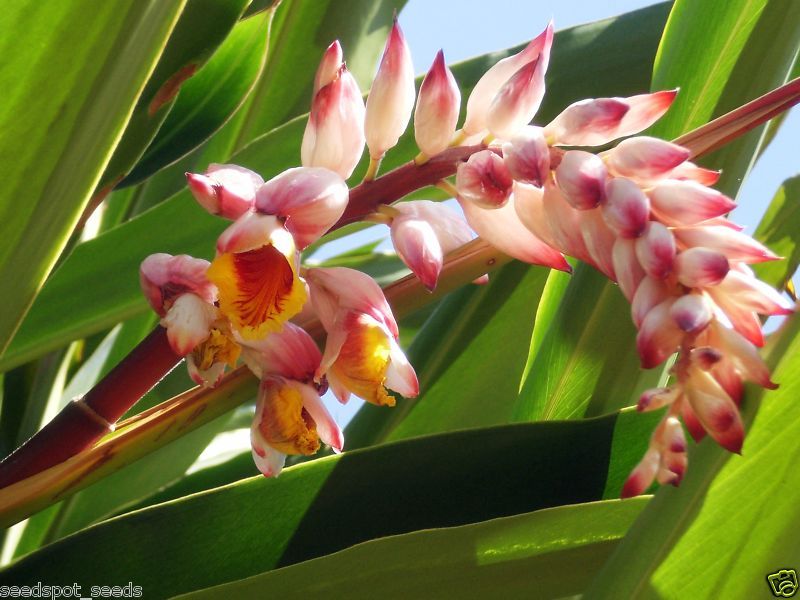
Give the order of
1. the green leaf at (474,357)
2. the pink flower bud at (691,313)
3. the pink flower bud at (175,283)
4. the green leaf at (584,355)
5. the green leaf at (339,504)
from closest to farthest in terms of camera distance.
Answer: the pink flower bud at (691,313) → the pink flower bud at (175,283) → the green leaf at (339,504) → the green leaf at (584,355) → the green leaf at (474,357)

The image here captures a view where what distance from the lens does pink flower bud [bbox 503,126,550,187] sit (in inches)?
17.3

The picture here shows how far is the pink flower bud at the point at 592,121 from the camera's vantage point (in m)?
0.46

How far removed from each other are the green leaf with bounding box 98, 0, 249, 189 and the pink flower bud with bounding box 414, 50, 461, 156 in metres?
0.27

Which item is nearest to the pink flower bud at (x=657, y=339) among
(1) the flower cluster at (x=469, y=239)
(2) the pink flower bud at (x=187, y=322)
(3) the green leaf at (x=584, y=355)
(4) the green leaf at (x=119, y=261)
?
(1) the flower cluster at (x=469, y=239)

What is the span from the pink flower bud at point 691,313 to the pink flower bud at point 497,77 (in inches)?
6.0

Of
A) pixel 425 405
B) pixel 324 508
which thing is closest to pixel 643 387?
pixel 425 405

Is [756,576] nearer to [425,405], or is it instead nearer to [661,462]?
[661,462]

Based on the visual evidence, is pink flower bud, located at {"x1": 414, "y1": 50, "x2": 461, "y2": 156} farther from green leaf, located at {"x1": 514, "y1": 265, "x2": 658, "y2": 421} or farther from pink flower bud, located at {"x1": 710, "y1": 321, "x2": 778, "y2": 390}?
green leaf, located at {"x1": 514, "y1": 265, "x2": 658, "y2": 421}

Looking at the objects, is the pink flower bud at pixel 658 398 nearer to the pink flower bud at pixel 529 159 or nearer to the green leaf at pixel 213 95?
the pink flower bud at pixel 529 159

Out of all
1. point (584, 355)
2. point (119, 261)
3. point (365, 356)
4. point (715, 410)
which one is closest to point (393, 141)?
point (365, 356)

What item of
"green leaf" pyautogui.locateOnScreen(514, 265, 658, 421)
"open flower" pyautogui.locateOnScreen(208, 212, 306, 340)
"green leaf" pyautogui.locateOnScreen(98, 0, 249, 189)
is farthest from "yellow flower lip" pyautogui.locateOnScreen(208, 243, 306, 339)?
"green leaf" pyautogui.locateOnScreen(514, 265, 658, 421)

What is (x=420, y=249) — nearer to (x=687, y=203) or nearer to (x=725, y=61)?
(x=687, y=203)

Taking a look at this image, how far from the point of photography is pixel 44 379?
1145 millimetres

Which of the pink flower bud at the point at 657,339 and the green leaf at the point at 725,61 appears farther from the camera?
the green leaf at the point at 725,61
